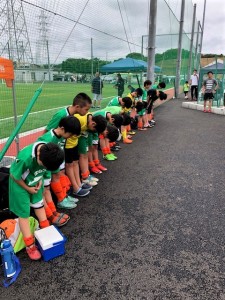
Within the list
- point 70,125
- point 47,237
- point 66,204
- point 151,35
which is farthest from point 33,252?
point 151,35

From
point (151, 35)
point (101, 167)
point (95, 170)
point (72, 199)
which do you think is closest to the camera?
point (72, 199)

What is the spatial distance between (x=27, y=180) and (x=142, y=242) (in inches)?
50.4

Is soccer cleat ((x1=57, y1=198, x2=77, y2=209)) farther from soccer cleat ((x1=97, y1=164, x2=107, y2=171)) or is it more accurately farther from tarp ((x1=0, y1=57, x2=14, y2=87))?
tarp ((x1=0, y1=57, x2=14, y2=87))

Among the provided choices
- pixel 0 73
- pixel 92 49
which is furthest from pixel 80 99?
pixel 92 49

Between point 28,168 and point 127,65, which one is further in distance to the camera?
point 127,65

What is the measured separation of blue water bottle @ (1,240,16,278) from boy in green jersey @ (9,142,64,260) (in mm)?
234

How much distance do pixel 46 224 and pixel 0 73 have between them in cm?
190

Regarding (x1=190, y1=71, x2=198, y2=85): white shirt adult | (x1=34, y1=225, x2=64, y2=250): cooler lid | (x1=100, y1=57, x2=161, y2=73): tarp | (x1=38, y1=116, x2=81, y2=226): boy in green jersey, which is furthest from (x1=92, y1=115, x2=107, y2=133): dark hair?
(x1=190, y1=71, x2=198, y2=85): white shirt adult

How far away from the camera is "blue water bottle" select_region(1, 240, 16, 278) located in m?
2.08

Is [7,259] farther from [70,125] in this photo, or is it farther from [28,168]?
[70,125]

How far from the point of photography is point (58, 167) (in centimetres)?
225

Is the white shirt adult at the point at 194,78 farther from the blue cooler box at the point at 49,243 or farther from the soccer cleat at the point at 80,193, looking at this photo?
the blue cooler box at the point at 49,243

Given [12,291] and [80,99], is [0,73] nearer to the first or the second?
[80,99]

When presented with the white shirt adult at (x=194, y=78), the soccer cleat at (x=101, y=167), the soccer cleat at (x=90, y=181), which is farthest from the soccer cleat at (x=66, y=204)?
the white shirt adult at (x=194, y=78)
